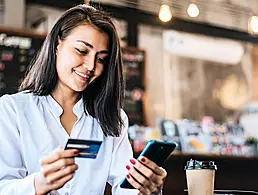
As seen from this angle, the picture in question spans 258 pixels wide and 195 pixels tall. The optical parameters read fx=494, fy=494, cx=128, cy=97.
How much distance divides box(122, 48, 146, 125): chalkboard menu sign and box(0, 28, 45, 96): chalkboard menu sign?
864 millimetres

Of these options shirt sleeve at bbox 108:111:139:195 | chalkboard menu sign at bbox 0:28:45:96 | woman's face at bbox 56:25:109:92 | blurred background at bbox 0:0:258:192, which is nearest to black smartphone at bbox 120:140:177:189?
shirt sleeve at bbox 108:111:139:195

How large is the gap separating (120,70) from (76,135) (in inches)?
10.6

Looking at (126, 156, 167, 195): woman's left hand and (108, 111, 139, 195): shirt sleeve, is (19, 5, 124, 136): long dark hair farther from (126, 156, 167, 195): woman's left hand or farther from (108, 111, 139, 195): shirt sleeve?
(126, 156, 167, 195): woman's left hand

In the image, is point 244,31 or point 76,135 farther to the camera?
point 244,31

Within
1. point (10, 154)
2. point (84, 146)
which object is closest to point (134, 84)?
point (10, 154)

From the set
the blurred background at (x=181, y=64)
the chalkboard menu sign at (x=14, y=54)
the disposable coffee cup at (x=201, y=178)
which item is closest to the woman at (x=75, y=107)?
the disposable coffee cup at (x=201, y=178)

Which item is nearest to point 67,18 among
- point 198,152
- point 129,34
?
point 198,152

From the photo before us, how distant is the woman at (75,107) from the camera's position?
1.44m

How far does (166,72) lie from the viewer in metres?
5.11

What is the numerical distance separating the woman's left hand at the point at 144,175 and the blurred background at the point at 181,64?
211 cm

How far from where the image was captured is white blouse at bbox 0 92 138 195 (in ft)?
4.59

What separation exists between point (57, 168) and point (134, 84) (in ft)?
11.1

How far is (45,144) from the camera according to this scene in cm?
147

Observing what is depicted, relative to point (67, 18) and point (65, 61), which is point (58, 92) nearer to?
point (65, 61)
